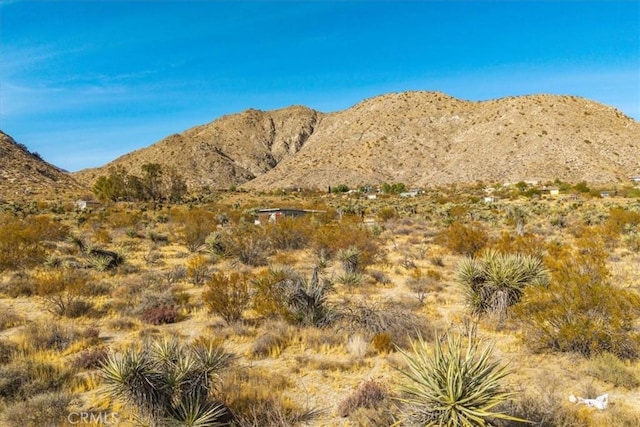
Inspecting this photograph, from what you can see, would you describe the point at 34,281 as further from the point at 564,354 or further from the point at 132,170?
the point at 132,170

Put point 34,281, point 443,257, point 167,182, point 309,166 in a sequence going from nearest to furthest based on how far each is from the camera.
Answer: point 34,281 → point 443,257 → point 167,182 → point 309,166

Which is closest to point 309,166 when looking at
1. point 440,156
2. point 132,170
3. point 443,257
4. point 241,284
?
point 440,156

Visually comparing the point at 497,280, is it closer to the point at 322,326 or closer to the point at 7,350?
the point at 322,326

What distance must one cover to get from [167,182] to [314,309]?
5067 cm

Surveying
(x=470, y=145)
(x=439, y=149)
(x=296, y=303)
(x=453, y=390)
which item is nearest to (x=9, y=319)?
(x=296, y=303)

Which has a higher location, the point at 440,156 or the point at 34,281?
the point at 440,156

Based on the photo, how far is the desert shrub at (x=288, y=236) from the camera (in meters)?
19.8

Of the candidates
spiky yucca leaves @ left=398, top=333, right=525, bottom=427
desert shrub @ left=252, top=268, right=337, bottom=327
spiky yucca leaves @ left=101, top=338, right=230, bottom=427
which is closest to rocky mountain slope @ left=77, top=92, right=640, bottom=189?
desert shrub @ left=252, top=268, right=337, bottom=327

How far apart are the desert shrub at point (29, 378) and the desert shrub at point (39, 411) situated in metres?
0.38

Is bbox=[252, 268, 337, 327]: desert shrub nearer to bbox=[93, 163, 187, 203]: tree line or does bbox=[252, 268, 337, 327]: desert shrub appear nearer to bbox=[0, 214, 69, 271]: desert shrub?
bbox=[0, 214, 69, 271]: desert shrub

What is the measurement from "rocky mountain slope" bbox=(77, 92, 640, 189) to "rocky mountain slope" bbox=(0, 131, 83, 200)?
22.0 meters

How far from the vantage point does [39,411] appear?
552 cm

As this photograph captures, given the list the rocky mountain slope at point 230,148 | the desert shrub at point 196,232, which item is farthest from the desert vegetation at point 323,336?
the rocky mountain slope at point 230,148

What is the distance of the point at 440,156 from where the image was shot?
76312 mm
